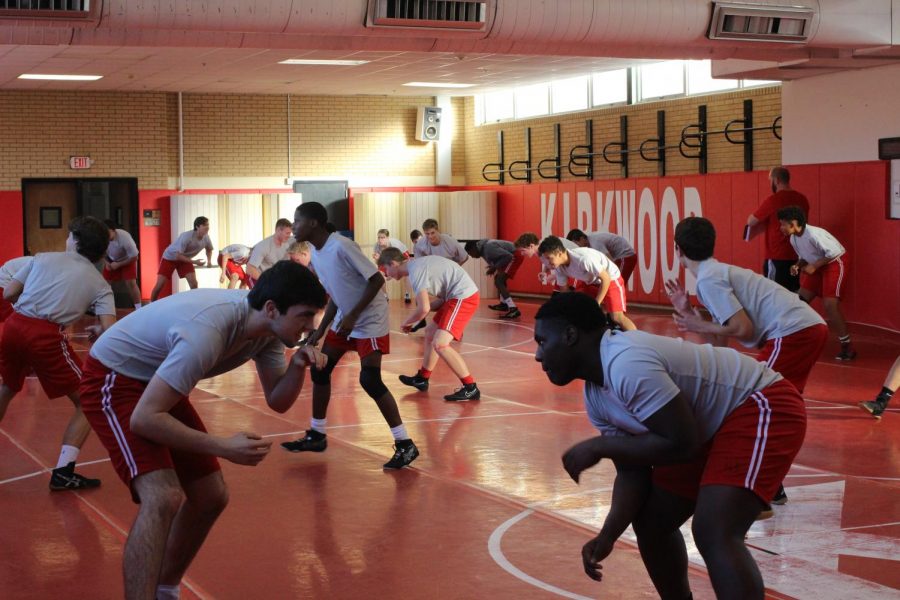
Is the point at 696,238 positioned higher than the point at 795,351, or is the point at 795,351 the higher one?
the point at 696,238

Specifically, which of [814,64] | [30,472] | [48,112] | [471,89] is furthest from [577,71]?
[30,472]

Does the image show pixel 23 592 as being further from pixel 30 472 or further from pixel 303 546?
pixel 30 472

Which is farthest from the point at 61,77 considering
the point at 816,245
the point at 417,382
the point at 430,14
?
the point at 816,245

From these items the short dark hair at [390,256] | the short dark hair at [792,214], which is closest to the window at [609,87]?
the short dark hair at [792,214]

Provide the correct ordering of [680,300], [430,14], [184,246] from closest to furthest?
[680,300]
[430,14]
[184,246]

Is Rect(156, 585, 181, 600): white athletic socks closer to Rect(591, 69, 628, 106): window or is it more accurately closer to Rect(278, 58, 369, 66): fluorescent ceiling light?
Rect(278, 58, 369, 66): fluorescent ceiling light

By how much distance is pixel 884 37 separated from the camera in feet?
44.1

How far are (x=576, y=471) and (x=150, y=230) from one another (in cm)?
2236

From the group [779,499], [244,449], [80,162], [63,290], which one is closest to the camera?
[244,449]

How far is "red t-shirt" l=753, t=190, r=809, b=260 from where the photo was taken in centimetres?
1534

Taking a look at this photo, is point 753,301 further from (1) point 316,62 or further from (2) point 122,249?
(1) point 316,62

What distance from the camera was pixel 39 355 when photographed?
7617mm

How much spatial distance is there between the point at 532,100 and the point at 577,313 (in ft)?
71.6

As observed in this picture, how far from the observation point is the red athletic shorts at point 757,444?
4.04 m
